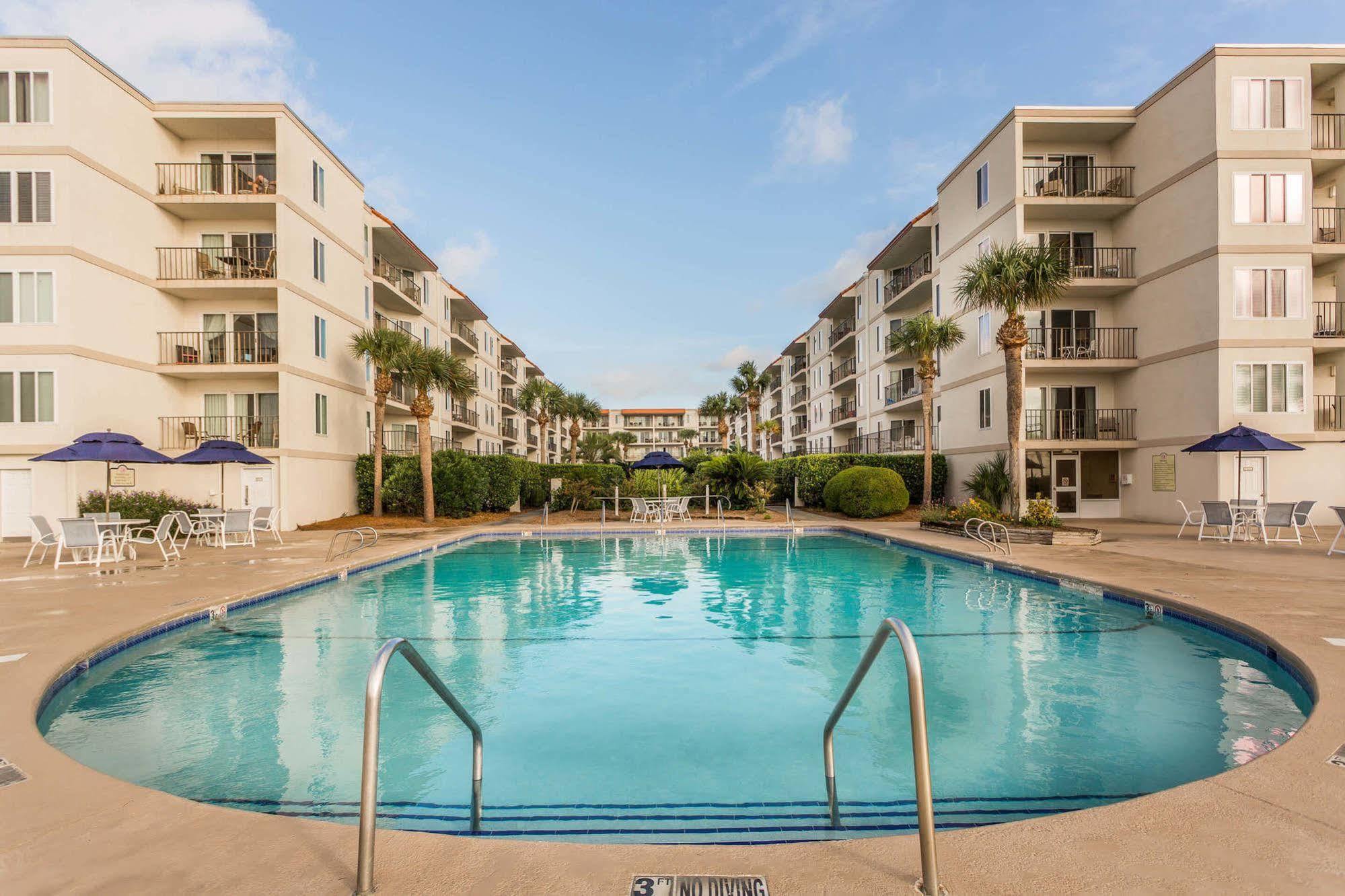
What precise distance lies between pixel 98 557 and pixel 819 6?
21588mm

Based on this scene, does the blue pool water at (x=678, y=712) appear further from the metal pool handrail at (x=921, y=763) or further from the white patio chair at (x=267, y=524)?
the white patio chair at (x=267, y=524)

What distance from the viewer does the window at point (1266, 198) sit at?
18.8 metres

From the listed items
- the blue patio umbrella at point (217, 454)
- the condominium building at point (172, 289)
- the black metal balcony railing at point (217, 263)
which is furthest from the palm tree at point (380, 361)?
the blue patio umbrella at point (217, 454)

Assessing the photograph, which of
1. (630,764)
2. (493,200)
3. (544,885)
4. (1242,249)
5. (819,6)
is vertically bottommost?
(630,764)

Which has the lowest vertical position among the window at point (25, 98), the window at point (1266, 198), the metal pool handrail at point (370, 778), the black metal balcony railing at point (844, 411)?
the metal pool handrail at point (370, 778)

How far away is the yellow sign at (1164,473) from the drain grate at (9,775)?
2562cm

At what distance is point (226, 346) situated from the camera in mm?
21266

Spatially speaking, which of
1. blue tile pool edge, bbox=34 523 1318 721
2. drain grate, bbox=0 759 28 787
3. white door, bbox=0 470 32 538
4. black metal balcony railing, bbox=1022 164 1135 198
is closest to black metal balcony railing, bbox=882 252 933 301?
black metal balcony railing, bbox=1022 164 1135 198

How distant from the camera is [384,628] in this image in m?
8.35

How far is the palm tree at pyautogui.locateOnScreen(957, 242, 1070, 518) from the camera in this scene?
1691 cm

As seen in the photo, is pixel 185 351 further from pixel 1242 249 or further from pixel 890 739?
pixel 1242 249

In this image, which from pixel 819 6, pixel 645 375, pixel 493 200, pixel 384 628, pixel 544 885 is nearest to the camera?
pixel 544 885

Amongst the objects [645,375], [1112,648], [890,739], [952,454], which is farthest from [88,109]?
[645,375]

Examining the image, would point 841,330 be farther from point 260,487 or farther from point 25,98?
point 25,98
